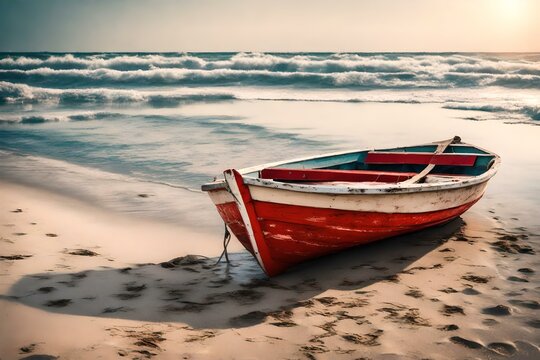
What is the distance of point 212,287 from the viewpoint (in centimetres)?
477

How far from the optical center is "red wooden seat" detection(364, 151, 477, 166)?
6.98 metres

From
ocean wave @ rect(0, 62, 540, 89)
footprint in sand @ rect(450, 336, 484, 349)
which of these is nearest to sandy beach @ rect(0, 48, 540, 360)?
footprint in sand @ rect(450, 336, 484, 349)

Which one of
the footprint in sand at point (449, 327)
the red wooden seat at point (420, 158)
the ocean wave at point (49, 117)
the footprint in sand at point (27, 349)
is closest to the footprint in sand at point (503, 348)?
the footprint in sand at point (449, 327)

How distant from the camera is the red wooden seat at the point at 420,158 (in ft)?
22.9

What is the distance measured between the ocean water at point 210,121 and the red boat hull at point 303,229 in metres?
2.05

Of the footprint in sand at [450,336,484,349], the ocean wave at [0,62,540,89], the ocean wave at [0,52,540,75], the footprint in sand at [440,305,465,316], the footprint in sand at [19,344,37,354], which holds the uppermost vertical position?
the ocean wave at [0,52,540,75]

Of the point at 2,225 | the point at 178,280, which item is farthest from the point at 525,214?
the point at 2,225

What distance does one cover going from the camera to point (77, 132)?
1466 cm

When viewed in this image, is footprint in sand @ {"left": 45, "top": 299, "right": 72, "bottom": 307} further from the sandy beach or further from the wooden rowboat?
the wooden rowboat

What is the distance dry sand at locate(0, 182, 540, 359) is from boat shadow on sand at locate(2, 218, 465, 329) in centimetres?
2

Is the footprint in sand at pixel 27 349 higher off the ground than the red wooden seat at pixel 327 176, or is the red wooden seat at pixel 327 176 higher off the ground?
the red wooden seat at pixel 327 176

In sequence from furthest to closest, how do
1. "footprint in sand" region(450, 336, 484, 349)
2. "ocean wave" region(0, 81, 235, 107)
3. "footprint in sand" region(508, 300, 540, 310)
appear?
"ocean wave" region(0, 81, 235, 107) → "footprint in sand" region(508, 300, 540, 310) → "footprint in sand" region(450, 336, 484, 349)

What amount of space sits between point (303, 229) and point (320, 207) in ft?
0.88

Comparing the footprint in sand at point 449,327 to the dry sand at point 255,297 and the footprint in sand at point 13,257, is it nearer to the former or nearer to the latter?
the dry sand at point 255,297
